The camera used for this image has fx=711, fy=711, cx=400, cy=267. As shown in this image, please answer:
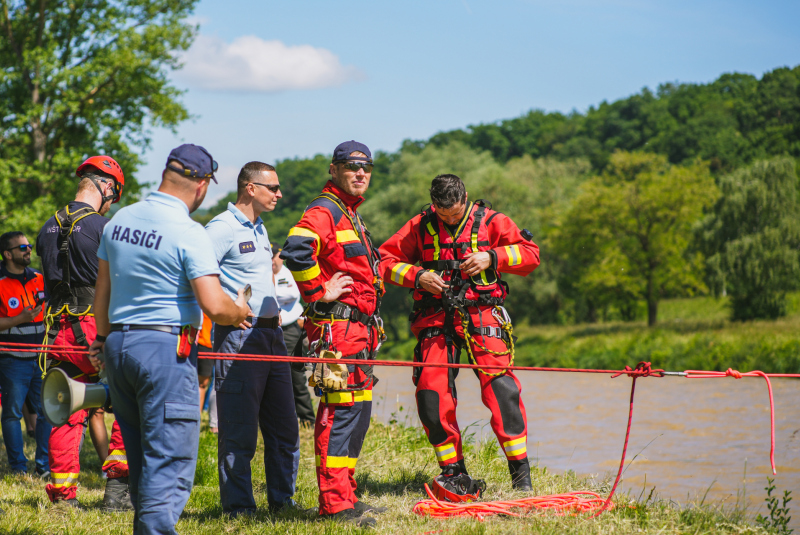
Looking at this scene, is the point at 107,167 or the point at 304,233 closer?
the point at 304,233

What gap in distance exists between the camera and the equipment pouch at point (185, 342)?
3240 mm

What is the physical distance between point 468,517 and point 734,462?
723 cm

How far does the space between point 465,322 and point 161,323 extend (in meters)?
2.32

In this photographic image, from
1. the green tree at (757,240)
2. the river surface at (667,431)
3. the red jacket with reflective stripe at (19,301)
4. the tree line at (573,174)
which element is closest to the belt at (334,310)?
the river surface at (667,431)

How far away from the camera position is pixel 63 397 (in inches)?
130

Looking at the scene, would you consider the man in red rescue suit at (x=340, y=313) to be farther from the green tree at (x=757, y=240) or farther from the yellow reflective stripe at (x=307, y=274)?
the green tree at (x=757, y=240)

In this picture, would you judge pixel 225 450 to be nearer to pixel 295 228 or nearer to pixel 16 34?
pixel 295 228

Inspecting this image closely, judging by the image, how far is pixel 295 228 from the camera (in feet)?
14.2

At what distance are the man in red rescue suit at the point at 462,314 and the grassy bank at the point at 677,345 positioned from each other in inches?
663

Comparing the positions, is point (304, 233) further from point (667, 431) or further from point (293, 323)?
point (667, 431)

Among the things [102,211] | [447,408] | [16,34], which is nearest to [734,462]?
[447,408]

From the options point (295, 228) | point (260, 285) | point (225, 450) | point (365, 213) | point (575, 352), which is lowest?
point (575, 352)

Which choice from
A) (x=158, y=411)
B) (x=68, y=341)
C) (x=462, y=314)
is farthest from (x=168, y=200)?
(x=462, y=314)

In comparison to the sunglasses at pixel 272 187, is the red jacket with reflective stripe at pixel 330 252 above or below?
below
